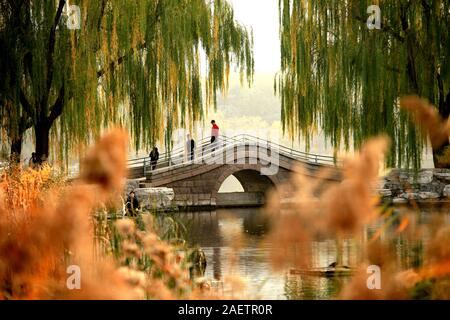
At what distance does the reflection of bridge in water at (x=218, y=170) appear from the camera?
104 ft

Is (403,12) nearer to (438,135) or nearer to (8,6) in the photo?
(8,6)

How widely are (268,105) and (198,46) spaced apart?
2277 inches

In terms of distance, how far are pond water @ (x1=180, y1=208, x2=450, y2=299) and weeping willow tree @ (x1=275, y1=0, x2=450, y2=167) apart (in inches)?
93.6

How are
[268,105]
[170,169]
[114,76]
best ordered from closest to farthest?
1. [114,76]
2. [170,169]
3. [268,105]

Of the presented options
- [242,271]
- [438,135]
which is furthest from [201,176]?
[438,135]

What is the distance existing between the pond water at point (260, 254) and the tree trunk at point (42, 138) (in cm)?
334

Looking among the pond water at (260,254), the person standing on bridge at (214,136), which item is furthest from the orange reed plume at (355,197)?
the person standing on bridge at (214,136)

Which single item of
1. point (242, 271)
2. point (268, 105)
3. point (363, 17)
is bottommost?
point (242, 271)

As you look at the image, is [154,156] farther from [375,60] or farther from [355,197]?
[355,197]

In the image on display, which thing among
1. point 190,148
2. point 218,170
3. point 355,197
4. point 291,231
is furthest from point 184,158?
point 355,197

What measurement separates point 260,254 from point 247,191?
22184 mm

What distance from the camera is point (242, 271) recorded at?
12.6 meters

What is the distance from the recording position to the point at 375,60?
17.7 m

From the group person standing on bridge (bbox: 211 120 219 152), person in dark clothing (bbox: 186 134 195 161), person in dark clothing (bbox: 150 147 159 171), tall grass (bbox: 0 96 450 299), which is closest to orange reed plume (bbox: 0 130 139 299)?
Answer: tall grass (bbox: 0 96 450 299)
